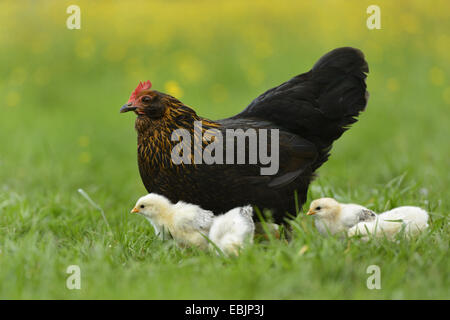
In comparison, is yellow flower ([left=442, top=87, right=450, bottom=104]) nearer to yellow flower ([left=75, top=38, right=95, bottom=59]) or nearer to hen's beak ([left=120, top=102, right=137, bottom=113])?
yellow flower ([left=75, top=38, right=95, bottom=59])

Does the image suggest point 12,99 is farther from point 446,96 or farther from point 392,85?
point 446,96

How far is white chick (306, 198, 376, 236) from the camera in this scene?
4.06m

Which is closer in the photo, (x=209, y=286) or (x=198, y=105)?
(x=209, y=286)

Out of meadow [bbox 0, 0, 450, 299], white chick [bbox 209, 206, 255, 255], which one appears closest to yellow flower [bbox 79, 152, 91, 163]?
meadow [bbox 0, 0, 450, 299]

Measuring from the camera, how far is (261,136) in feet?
13.4

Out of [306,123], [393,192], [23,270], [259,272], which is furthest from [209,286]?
[393,192]

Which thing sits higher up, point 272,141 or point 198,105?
point 198,105

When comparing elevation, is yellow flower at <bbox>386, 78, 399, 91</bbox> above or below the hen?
above

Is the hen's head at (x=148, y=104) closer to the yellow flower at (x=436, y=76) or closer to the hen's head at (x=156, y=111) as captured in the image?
the hen's head at (x=156, y=111)

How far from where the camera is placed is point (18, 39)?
11.5m

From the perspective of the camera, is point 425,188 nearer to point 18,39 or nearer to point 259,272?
point 259,272

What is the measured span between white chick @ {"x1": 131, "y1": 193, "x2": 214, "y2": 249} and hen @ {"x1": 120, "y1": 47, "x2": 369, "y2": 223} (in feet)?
0.34

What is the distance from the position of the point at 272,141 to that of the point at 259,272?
1301 mm

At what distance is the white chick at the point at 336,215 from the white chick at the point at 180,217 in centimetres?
91
